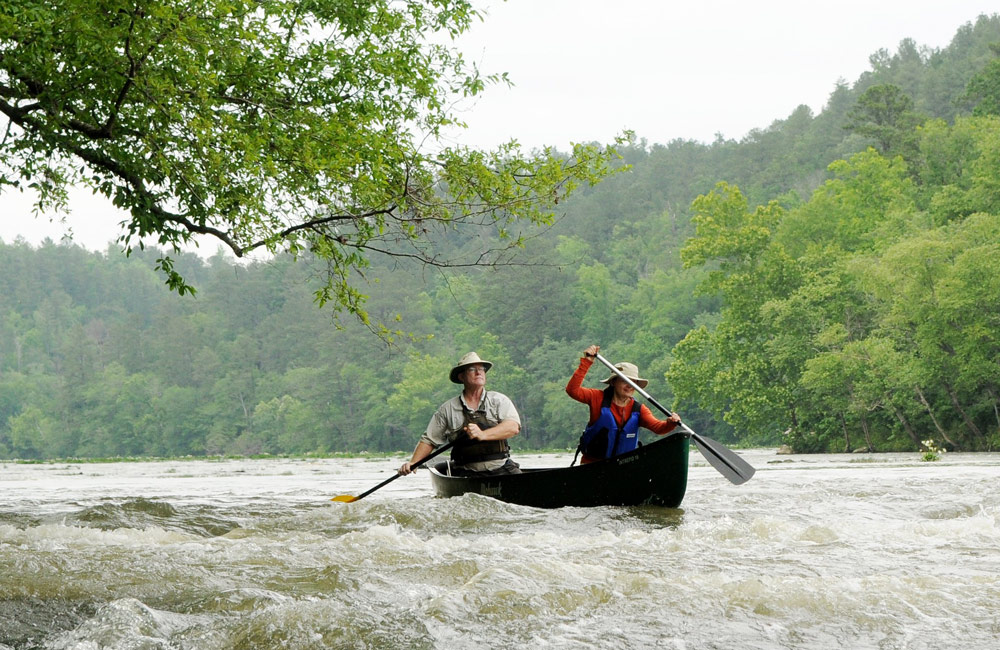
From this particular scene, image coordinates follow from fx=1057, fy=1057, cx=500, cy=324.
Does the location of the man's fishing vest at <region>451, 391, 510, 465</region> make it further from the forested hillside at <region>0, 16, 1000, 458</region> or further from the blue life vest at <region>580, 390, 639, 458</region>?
the forested hillside at <region>0, 16, 1000, 458</region>

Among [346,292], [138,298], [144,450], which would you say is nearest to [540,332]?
[144,450]

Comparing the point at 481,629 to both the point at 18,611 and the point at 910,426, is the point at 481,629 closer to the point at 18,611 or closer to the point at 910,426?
the point at 18,611

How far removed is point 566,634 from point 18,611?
2.84 meters

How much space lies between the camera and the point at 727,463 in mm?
10289

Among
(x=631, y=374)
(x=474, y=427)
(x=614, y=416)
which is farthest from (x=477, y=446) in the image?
(x=631, y=374)

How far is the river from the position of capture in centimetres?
495

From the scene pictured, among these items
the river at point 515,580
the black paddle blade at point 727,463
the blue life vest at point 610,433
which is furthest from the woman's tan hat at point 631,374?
the river at point 515,580

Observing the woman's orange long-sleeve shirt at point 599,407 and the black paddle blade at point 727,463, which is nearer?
the woman's orange long-sleeve shirt at point 599,407

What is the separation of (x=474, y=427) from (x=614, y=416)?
1357 millimetres

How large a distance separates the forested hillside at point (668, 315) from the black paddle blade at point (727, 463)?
3.40 m

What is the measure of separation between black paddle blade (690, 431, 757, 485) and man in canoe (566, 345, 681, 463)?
1.78 ft

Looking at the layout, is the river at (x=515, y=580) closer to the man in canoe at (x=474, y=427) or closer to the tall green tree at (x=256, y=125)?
the man in canoe at (x=474, y=427)

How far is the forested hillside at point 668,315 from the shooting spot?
3266 cm

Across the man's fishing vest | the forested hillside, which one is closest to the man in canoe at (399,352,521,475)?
the man's fishing vest
